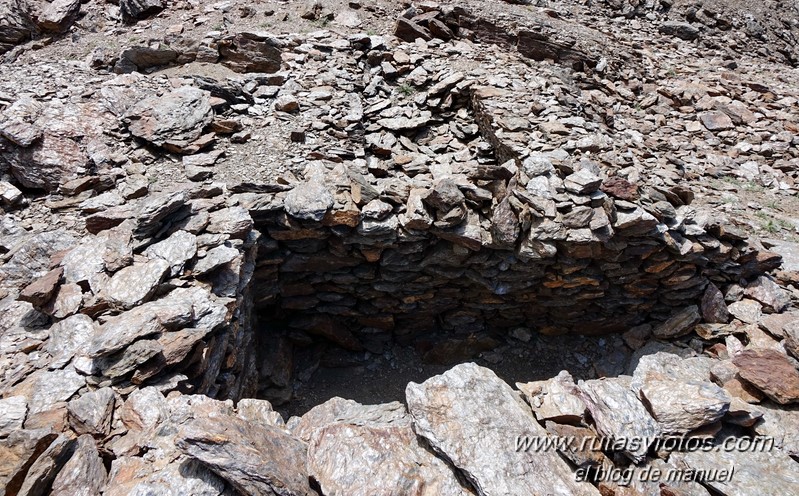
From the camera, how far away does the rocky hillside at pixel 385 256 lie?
12.3ft

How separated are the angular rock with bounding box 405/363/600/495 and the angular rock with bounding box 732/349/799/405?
2624 mm

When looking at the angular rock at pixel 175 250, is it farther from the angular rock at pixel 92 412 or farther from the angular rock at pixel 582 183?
the angular rock at pixel 582 183

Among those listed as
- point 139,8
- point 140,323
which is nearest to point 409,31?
point 139,8

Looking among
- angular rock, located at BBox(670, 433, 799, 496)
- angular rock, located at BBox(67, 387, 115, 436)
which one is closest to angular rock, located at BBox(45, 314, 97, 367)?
angular rock, located at BBox(67, 387, 115, 436)

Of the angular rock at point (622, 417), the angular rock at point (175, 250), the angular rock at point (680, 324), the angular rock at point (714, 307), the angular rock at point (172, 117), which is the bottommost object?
the angular rock at point (680, 324)

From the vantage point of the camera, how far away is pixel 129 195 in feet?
19.3

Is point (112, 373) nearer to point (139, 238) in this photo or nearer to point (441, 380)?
point (139, 238)

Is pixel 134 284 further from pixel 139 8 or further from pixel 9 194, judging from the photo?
pixel 139 8

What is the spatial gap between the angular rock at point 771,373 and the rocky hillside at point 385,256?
38 mm

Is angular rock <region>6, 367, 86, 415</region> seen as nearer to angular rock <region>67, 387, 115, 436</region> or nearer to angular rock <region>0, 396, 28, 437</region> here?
angular rock <region>0, 396, 28, 437</region>

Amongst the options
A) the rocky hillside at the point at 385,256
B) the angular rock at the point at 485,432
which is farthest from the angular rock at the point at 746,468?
the angular rock at the point at 485,432

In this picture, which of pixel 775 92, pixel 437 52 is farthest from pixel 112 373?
pixel 775 92

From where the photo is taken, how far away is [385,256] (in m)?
6.65

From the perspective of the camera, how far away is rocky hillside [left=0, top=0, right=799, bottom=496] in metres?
3.74
